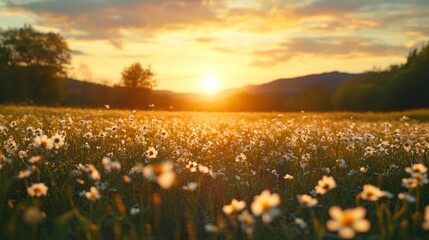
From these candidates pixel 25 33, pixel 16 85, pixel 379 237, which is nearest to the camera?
pixel 379 237

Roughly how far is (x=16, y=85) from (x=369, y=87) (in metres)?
66.2

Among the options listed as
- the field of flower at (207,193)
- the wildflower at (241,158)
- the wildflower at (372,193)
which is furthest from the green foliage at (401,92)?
the wildflower at (372,193)

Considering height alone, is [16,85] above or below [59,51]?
below

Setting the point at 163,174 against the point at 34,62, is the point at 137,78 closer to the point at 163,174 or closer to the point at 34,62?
the point at 34,62

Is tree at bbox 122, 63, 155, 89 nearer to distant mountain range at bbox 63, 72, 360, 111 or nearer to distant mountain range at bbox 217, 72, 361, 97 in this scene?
distant mountain range at bbox 63, 72, 360, 111

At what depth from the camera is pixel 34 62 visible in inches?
2869

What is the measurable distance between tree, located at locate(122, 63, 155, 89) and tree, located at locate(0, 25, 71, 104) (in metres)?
13.1

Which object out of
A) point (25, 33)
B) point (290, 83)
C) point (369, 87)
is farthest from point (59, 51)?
point (290, 83)

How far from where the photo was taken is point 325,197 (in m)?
5.10

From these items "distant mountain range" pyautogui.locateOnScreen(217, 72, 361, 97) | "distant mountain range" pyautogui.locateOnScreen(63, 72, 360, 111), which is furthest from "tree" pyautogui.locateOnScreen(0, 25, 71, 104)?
"distant mountain range" pyautogui.locateOnScreen(217, 72, 361, 97)

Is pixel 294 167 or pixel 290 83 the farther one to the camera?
pixel 290 83

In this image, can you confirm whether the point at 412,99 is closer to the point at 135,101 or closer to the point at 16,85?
the point at 135,101

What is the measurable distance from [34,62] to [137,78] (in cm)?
1995

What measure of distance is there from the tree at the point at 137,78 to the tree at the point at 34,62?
1313 centimetres
